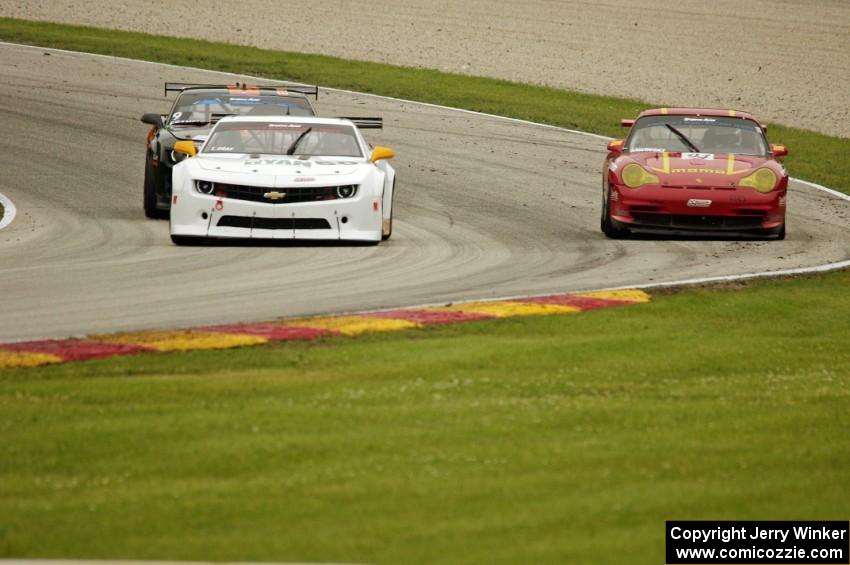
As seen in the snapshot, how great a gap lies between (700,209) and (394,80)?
14.2m

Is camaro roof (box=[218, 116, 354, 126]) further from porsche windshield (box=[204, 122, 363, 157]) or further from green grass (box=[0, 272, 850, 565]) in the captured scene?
green grass (box=[0, 272, 850, 565])

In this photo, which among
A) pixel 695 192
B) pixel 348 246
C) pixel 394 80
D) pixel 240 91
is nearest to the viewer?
pixel 348 246

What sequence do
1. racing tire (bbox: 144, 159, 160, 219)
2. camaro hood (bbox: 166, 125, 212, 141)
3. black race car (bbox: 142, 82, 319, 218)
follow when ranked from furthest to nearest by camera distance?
camaro hood (bbox: 166, 125, 212, 141) < racing tire (bbox: 144, 159, 160, 219) < black race car (bbox: 142, 82, 319, 218)

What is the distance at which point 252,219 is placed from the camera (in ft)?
40.7

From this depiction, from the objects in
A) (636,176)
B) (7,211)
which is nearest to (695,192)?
(636,176)

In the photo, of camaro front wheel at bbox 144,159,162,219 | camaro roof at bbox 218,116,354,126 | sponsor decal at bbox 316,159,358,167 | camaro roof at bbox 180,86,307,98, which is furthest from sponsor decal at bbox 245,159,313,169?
camaro roof at bbox 180,86,307,98

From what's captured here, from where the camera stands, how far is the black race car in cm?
1430

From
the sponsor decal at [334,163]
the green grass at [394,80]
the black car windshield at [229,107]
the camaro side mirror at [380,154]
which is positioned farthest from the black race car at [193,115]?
the green grass at [394,80]

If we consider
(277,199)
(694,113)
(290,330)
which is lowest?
(290,330)

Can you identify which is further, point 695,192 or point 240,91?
point 240,91

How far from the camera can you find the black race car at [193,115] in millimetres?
14297

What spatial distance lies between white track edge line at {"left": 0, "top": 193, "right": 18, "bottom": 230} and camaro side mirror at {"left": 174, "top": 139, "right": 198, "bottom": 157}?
1957 millimetres

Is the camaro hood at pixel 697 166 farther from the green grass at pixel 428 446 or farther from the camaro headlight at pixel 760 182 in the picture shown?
the green grass at pixel 428 446

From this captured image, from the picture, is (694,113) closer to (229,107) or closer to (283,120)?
(283,120)
